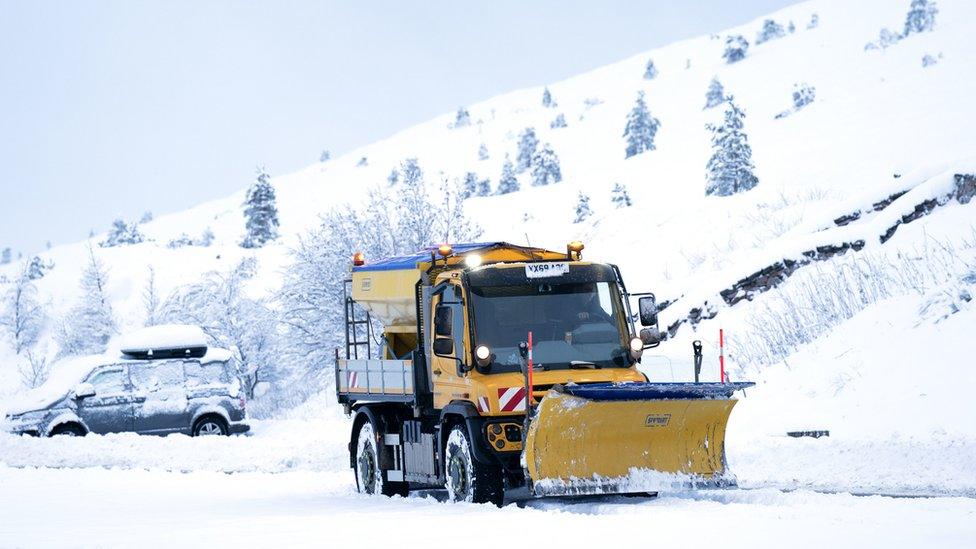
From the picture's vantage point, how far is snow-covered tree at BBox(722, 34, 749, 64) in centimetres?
13688

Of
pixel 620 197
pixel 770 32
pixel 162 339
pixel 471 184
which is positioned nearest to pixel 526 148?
pixel 471 184

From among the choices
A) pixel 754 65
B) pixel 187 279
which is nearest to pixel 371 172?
pixel 754 65

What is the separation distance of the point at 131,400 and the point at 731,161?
4610 centimetres

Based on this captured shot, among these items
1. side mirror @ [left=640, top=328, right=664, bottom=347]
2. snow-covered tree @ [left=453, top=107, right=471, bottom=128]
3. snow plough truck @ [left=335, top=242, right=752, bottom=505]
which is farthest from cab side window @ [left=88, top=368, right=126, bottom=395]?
snow-covered tree @ [left=453, top=107, right=471, bottom=128]

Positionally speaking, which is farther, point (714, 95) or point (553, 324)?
point (714, 95)

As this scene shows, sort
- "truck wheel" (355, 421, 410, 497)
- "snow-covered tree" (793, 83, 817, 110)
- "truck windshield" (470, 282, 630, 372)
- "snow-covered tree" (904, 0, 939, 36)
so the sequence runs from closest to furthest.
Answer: "truck windshield" (470, 282, 630, 372) → "truck wheel" (355, 421, 410, 497) → "snow-covered tree" (793, 83, 817, 110) → "snow-covered tree" (904, 0, 939, 36)

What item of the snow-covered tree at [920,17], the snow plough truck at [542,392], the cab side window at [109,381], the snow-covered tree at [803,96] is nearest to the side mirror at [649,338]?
the snow plough truck at [542,392]

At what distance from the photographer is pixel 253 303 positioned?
5106 centimetres

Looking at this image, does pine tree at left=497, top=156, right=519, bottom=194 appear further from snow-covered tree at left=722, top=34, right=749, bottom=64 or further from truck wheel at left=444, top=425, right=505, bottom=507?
truck wheel at left=444, top=425, right=505, bottom=507

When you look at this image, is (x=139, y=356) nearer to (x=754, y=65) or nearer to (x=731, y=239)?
(x=731, y=239)

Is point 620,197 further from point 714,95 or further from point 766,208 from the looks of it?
point 714,95

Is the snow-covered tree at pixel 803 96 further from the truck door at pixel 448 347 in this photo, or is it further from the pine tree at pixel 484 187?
the truck door at pixel 448 347

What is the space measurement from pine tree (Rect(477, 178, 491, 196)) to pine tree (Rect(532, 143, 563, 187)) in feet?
16.7

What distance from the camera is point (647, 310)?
1352 centimetres
